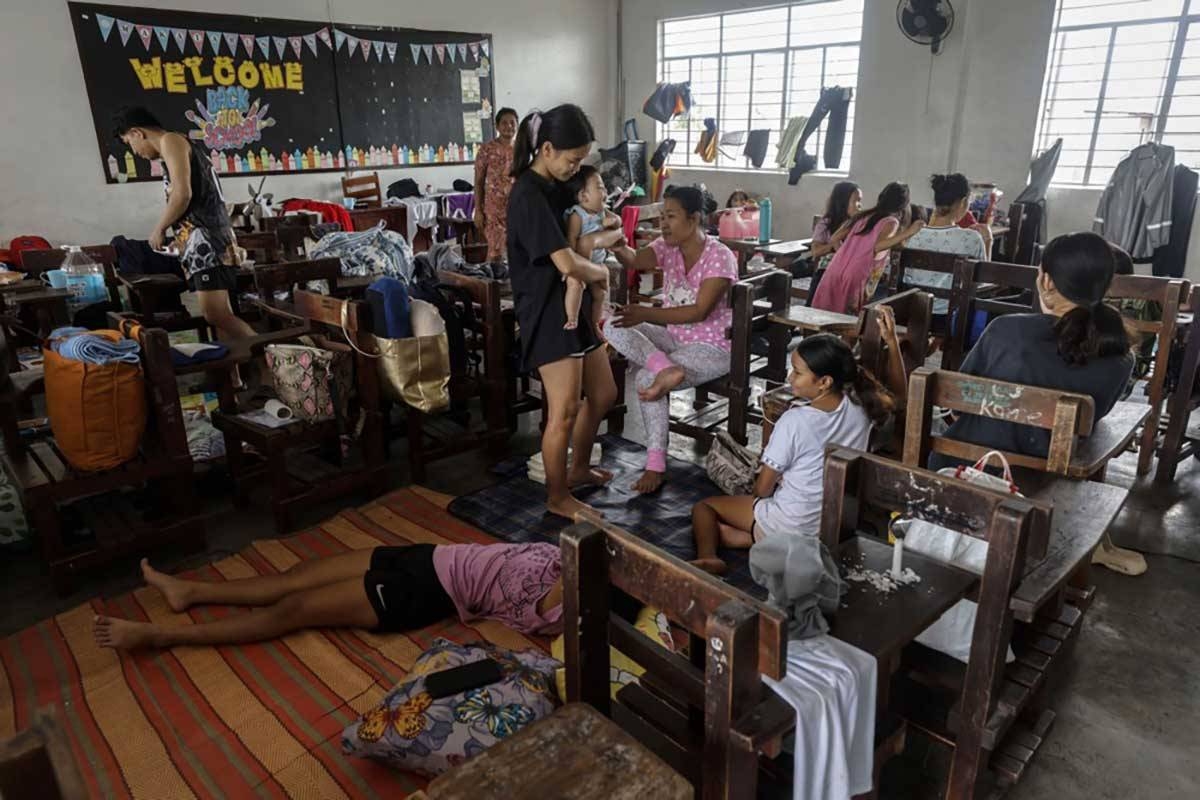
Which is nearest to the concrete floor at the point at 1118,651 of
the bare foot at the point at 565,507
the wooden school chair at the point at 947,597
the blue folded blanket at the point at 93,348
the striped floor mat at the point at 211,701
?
the wooden school chair at the point at 947,597

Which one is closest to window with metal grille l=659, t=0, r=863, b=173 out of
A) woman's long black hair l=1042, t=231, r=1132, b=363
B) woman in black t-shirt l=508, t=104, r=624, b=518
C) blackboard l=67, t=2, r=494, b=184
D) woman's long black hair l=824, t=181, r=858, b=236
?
blackboard l=67, t=2, r=494, b=184

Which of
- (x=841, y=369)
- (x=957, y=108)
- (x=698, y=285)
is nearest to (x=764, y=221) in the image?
(x=698, y=285)

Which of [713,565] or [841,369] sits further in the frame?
[713,565]

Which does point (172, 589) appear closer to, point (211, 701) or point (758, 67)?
point (211, 701)

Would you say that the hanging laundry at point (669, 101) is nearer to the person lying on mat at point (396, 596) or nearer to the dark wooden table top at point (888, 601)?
the person lying on mat at point (396, 596)

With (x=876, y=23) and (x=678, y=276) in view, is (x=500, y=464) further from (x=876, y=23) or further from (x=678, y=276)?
(x=876, y=23)

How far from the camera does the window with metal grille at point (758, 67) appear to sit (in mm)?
8375

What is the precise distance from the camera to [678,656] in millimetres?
1308

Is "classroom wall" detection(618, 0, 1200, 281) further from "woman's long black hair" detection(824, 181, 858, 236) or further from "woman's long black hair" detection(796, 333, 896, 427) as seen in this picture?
"woman's long black hair" detection(796, 333, 896, 427)

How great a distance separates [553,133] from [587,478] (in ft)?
4.85

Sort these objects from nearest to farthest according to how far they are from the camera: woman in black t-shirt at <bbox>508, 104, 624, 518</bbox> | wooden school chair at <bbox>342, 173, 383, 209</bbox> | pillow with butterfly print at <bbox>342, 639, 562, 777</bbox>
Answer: pillow with butterfly print at <bbox>342, 639, 562, 777</bbox> < woman in black t-shirt at <bbox>508, 104, 624, 518</bbox> < wooden school chair at <bbox>342, 173, 383, 209</bbox>

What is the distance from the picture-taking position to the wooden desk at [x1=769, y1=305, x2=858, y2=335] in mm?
3266

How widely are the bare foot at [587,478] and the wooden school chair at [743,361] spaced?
0.48m

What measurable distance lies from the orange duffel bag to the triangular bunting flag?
5099mm
